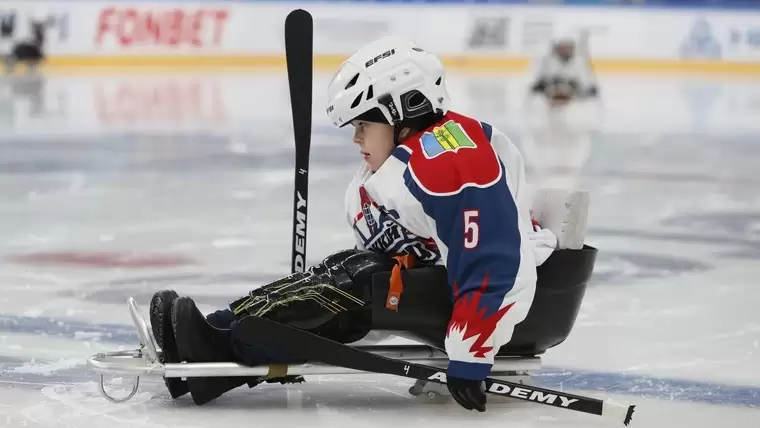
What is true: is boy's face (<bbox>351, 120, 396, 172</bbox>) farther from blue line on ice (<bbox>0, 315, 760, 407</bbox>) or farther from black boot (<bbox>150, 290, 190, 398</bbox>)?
blue line on ice (<bbox>0, 315, 760, 407</bbox>)

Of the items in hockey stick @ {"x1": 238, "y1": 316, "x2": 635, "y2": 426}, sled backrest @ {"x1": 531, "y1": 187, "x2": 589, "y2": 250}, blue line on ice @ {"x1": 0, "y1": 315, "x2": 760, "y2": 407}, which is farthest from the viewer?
blue line on ice @ {"x1": 0, "y1": 315, "x2": 760, "y2": 407}

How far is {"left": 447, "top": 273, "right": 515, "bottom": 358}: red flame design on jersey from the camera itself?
2.16 meters

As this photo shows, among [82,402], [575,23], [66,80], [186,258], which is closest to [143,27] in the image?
[66,80]

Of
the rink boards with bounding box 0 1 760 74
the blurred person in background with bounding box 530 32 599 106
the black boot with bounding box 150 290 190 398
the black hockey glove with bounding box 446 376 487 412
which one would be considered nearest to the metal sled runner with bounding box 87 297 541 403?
the black boot with bounding box 150 290 190 398

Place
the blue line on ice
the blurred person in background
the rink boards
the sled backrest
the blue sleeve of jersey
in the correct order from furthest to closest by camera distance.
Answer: the rink boards
the blurred person in background
the blue line on ice
the sled backrest
the blue sleeve of jersey

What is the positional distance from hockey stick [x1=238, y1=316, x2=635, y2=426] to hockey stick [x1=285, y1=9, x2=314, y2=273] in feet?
1.13

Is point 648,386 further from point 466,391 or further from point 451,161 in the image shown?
point 451,161

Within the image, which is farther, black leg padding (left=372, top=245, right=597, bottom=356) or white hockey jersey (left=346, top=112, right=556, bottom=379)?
black leg padding (left=372, top=245, right=597, bottom=356)

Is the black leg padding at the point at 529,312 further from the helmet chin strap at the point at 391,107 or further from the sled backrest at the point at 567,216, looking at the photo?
the helmet chin strap at the point at 391,107

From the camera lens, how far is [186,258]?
402 cm

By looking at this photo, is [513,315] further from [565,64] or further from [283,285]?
[565,64]

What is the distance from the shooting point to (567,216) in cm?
237

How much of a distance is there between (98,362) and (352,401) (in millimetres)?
521

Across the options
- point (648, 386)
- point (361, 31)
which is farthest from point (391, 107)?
point (361, 31)
